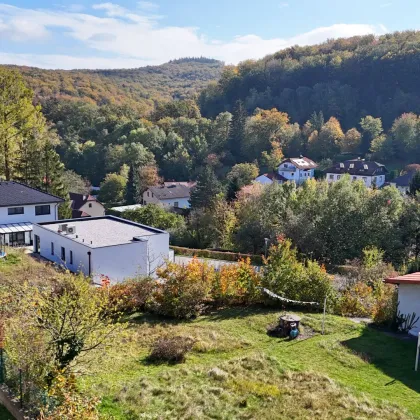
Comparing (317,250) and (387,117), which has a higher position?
(387,117)

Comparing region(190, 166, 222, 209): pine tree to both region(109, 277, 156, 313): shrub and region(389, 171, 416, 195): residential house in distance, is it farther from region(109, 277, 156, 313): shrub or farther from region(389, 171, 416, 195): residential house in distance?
region(109, 277, 156, 313): shrub

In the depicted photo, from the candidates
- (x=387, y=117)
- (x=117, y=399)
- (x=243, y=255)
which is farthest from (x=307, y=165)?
(x=117, y=399)

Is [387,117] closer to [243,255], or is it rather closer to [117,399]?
[243,255]

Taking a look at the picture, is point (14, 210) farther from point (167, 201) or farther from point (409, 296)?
point (167, 201)

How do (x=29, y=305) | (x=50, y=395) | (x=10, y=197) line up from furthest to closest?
(x=10, y=197) → (x=29, y=305) → (x=50, y=395)

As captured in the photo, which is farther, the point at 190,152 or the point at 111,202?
the point at 190,152

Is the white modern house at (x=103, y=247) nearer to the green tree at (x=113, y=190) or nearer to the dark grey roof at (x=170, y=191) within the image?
the dark grey roof at (x=170, y=191)

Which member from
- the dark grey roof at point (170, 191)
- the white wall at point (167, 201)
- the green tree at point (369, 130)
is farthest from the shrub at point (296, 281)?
the green tree at point (369, 130)

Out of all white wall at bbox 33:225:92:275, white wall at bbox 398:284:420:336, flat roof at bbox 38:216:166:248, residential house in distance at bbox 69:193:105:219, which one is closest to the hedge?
flat roof at bbox 38:216:166:248
